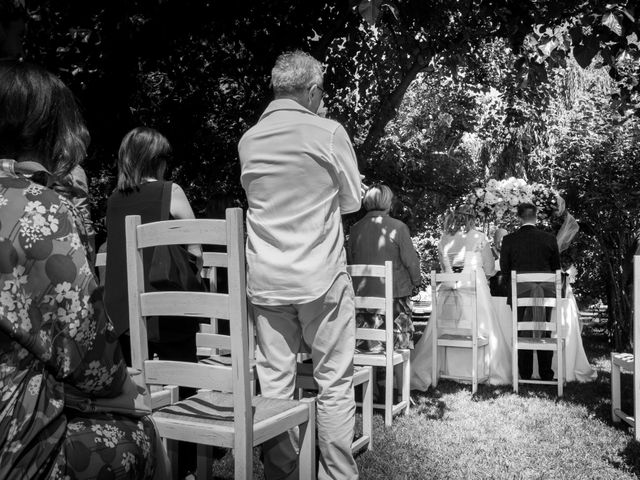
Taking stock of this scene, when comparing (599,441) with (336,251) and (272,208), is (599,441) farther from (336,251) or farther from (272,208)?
(272,208)

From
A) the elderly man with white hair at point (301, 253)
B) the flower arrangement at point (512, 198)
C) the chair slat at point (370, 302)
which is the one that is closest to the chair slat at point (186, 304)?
the elderly man with white hair at point (301, 253)

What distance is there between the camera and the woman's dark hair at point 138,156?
3.18m

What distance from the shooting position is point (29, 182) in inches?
54.6

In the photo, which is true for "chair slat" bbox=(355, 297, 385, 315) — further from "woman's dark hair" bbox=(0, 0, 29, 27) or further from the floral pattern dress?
the floral pattern dress

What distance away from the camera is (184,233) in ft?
7.79

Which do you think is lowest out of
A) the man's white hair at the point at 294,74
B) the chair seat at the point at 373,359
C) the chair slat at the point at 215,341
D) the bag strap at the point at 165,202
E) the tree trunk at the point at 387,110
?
the chair seat at the point at 373,359

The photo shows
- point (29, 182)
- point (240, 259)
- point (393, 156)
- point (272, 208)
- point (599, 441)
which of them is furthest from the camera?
point (393, 156)

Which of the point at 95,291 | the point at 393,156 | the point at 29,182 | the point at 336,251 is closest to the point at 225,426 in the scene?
the point at 336,251

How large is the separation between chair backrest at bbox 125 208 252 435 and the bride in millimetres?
4531

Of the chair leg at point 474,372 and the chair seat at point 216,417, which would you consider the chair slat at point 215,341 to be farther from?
Result: the chair leg at point 474,372

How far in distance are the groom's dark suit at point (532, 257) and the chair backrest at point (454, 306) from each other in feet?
2.07

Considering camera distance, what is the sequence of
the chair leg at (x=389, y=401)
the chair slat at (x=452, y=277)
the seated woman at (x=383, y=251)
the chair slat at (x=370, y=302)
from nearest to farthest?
1. the chair slat at (x=370, y=302)
2. the chair leg at (x=389, y=401)
3. the seated woman at (x=383, y=251)
4. the chair slat at (x=452, y=277)

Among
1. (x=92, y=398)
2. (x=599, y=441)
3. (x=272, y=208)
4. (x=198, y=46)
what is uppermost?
(x=198, y=46)

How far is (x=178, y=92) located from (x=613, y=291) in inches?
269
